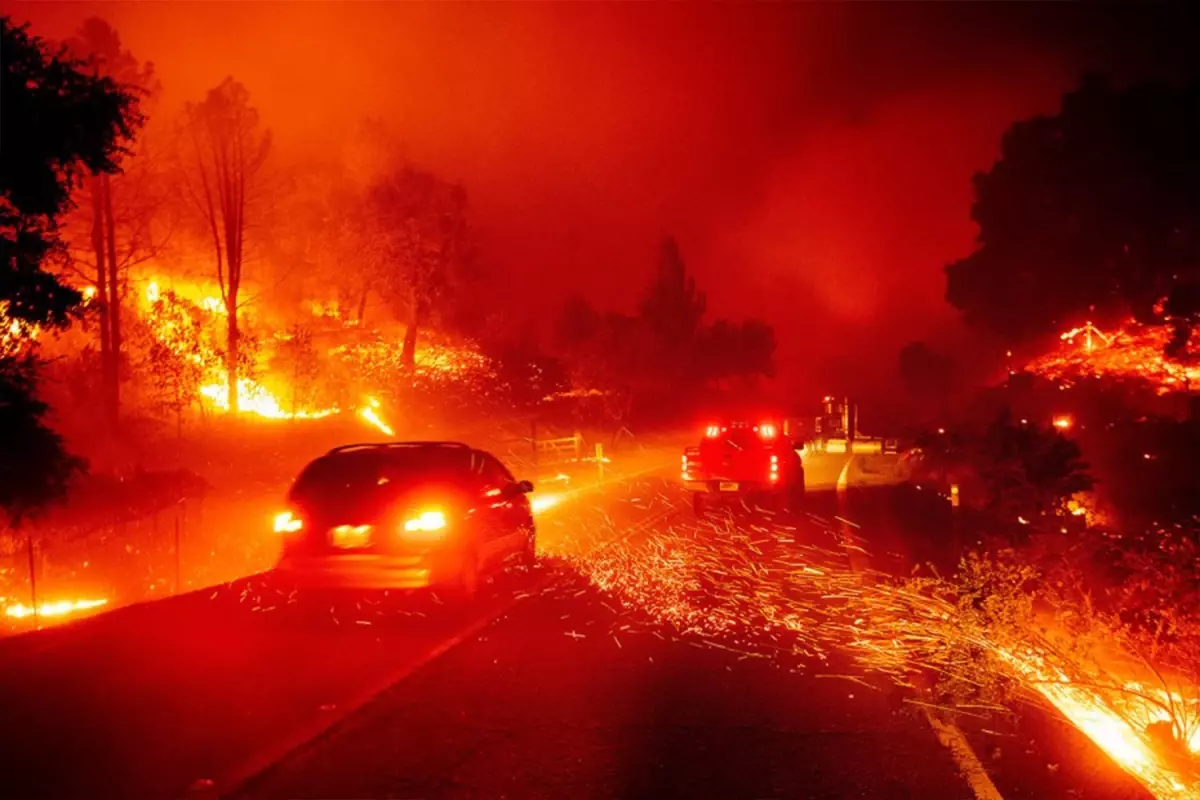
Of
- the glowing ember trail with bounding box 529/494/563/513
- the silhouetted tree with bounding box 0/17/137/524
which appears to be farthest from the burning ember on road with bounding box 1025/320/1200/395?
the silhouetted tree with bounding box 0/17/137/524

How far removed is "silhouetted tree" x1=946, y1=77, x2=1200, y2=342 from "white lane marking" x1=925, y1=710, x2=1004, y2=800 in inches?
1195

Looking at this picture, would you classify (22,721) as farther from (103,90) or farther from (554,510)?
(554,510)

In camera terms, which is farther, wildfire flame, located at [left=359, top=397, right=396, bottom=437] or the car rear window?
wildfire flame, located at [left=359, top=397, right=396, bottom=437]

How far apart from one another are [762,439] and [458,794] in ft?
55.5

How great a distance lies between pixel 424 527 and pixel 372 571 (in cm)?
67

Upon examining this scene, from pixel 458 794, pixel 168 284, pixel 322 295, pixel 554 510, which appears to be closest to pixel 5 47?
pixel 458 794

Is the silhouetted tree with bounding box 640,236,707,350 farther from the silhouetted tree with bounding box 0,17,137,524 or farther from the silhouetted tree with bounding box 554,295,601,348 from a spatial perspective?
the silhouetted tree with bounding box 0,17,137,524

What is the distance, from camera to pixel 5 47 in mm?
9898

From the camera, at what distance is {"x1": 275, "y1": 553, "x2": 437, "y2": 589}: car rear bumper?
→ 32.8 ft

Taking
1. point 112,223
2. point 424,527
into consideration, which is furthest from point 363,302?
point 424,527

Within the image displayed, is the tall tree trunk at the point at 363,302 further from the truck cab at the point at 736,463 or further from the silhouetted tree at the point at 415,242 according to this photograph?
the truck cab at the point at 736,463

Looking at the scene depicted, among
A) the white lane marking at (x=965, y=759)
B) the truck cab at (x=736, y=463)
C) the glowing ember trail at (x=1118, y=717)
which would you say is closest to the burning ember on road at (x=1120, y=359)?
the truck cab at (x=736, y=463)

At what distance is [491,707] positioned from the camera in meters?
7.02

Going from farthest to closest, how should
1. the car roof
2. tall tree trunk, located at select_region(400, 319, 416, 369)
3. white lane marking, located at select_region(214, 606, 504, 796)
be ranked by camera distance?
tall tree trunk, located at select_region(400, 319, 416, 369) → the car roof → white lane marking, located at select_region(214, 606, 504, 796)
